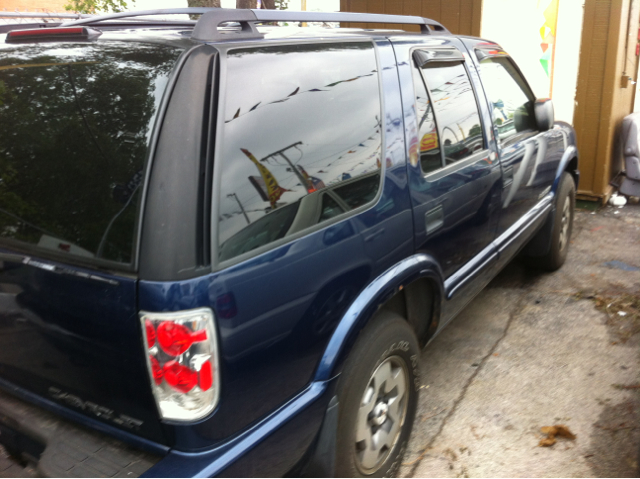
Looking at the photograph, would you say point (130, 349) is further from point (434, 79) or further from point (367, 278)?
point (434, 79)

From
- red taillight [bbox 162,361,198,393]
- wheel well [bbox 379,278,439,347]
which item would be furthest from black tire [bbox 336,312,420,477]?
red taillight [bbox 162,361,198,393]

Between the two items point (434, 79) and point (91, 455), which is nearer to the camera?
point (91, 455)

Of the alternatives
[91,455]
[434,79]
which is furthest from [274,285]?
[434,79]

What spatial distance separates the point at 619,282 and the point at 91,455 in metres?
4.42

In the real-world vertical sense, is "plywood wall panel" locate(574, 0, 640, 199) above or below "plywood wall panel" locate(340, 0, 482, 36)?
below

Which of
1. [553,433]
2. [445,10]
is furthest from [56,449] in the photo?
[445,10]

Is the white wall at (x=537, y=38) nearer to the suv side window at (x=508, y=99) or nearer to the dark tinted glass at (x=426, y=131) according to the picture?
the suv side window at (x=508, y=99)

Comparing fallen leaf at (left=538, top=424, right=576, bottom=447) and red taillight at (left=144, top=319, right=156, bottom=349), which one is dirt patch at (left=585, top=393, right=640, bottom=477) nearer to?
fallen leaf at (left=538, top=424, right=576, bottom=447)

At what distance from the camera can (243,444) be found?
1754 millimetres

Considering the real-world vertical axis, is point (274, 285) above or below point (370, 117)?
below

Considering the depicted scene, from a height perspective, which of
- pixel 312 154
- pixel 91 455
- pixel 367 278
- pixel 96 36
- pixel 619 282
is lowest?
pixel 619 282

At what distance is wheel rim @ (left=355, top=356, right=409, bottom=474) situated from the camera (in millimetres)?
2320

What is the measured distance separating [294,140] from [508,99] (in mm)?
2453

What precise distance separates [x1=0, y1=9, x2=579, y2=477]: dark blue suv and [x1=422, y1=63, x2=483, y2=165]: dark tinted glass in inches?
15.6
